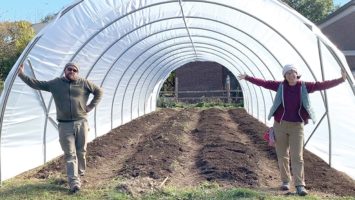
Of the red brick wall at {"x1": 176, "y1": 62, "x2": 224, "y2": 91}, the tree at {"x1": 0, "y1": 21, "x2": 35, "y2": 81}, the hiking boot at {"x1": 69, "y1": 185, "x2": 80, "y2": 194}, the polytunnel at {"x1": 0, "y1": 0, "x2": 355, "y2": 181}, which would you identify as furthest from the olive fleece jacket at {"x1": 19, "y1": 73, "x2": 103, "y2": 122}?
the red brick wall at {"x1": 176, "y1": 62, "x2": 224, "y2": 91}

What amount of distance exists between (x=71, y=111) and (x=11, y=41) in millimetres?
31629

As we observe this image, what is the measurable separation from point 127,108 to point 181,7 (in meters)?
7.78

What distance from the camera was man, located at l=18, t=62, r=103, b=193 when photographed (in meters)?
6.64

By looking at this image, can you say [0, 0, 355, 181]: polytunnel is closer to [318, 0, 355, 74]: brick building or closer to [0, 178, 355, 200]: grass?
[0, 178, 355, 200]: grass

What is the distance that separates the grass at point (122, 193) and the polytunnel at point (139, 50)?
3.92ft

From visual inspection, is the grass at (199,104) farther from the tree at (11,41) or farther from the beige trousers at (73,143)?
the beige trousers at (73,143)

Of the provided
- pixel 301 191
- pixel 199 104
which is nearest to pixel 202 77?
pixel 199 104

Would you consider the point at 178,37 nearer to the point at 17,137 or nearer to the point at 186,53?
the point at 186,53

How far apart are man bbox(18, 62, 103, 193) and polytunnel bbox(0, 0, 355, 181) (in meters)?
0.86

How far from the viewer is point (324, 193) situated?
22.3 ft

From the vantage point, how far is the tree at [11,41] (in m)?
31.8

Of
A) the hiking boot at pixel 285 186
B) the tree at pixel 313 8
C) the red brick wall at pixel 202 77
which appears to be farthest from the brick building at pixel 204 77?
the hiking boot at pixel 285 186

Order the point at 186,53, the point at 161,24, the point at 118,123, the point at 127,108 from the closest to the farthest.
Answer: the point at 161,24 < the point at 118,123 < the point at 127,108 < the point at 186,53

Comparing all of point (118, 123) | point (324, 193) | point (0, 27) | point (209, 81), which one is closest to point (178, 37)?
point (118, 123)
